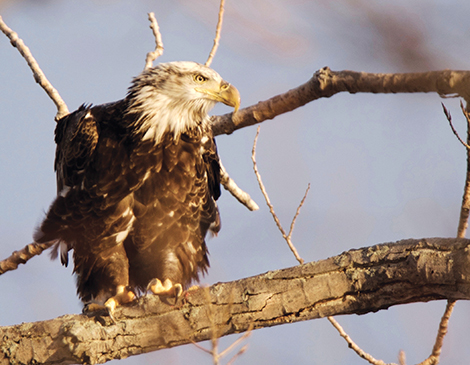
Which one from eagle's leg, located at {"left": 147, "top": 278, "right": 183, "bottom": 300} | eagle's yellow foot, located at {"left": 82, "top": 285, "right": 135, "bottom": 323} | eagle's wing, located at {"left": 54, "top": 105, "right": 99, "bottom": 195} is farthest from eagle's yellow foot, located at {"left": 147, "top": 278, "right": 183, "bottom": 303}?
eagle's wing, located at {"left": 54, "top": 105, "right": 99, "bottom": 195}

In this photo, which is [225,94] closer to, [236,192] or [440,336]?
[236,192]

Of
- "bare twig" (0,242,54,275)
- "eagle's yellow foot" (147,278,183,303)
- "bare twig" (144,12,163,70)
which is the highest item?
"bare twig" (144,12,163,70)

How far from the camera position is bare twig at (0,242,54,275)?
4.73 metres

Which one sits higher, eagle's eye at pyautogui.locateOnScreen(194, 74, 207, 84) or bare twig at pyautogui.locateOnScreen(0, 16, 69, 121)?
bare twig at pyautogui.locateOnScreen(0, 16, 69, 121)

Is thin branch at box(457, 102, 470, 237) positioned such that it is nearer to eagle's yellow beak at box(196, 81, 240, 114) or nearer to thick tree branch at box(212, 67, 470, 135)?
thick tree branch at box(212, 67, 470, 135)

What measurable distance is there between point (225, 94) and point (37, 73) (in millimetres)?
1807

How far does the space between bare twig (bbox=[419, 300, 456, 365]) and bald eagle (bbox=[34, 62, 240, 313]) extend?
186cm

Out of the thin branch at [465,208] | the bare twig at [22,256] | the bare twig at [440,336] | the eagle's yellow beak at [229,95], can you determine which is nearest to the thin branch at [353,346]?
the bare twig at [440,336]

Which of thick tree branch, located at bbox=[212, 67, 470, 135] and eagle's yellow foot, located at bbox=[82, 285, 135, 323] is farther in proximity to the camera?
eagle's yellow foot, located at bbox=[82, 285, 135, 323]

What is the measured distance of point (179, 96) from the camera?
4660 mm

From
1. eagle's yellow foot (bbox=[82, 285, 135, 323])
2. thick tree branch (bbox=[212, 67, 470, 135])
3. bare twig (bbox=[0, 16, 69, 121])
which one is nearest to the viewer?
thick tree branch (bbox=[212, 67, 470, 135])

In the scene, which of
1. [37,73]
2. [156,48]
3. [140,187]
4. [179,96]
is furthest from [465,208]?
[37,73]

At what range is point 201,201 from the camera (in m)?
4.66

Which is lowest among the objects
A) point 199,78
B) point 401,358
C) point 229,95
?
point 401,358
